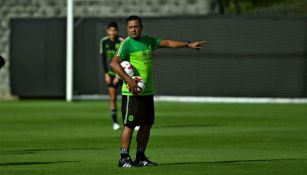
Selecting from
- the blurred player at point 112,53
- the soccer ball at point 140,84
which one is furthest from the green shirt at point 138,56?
the blurred player at point 112,53

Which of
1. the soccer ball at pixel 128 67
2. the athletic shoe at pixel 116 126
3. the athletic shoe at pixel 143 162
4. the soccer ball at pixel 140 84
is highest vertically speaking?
the soccer ball at pixel 128 67

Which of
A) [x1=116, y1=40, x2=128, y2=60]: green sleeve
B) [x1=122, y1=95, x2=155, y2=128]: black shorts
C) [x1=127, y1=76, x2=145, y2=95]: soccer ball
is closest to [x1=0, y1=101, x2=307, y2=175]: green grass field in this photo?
[x1=122, y1=95, x2=155, y2=128]: black shorts

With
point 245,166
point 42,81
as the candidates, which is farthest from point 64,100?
point 245,166

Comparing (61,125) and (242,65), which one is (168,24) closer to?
(242,65)

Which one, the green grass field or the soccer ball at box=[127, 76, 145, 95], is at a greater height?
the soccer ball at box=[127, 76, 145, 95]

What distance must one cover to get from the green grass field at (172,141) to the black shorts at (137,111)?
2.21 ft

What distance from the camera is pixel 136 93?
50.8 feet

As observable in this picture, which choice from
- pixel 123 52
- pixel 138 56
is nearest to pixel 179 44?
pixel 138 56

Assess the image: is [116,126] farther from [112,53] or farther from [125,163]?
[125,163]

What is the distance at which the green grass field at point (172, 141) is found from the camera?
15422 millimetres

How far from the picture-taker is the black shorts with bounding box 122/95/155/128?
15586 mm

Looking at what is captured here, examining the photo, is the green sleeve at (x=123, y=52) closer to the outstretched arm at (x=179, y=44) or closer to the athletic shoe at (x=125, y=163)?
the outstretched arm at (x=179, y=44)

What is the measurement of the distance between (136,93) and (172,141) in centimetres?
A: 527

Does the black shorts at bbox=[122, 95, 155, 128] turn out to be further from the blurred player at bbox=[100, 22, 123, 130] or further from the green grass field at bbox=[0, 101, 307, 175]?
the blurred player at bbox=[100, 22, 123, 130]
